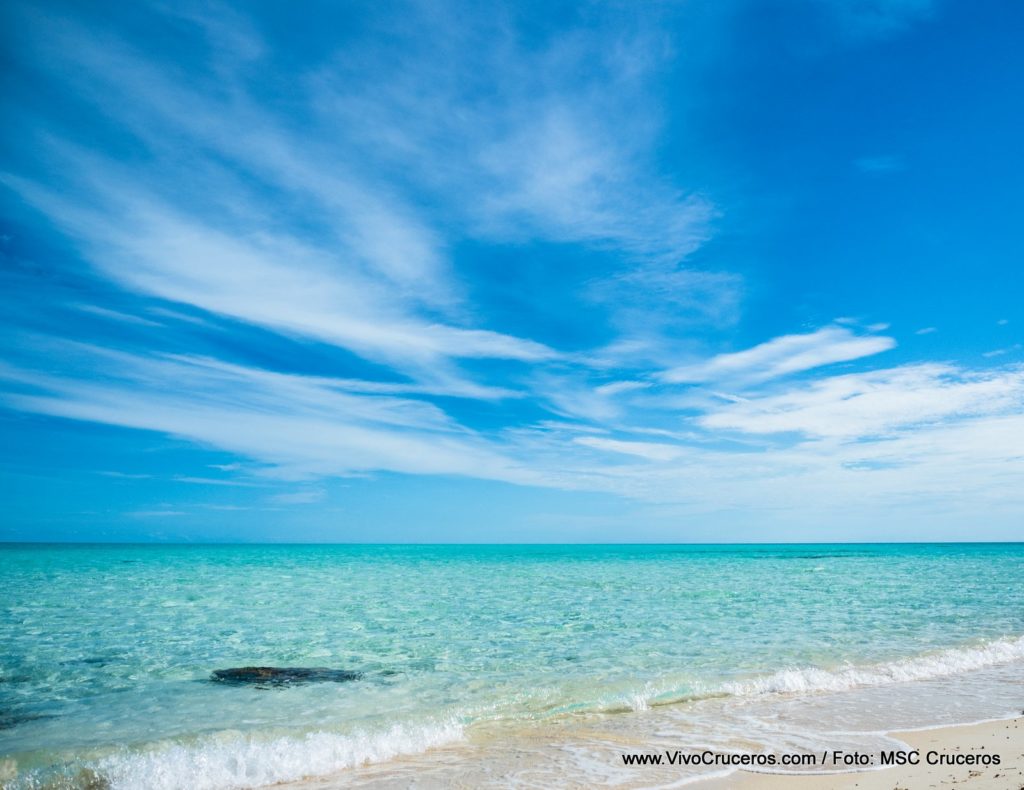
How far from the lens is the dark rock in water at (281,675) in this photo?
12969mm

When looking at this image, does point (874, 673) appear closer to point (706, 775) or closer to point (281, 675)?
point (706, 775)

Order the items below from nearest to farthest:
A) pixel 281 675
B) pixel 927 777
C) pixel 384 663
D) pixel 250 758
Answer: pixel 927 777 < pixel 250 758 < pixel 281 675 < pixel 384 663

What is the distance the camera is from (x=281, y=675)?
13438 mm

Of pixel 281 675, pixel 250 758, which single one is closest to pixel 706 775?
pixel 250 758

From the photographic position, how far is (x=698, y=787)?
7398 mm

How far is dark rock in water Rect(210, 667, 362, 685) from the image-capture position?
13.0 m

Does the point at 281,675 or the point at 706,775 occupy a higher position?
the point at 706,775

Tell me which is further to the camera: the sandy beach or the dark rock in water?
the dark rock in water

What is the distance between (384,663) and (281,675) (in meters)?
2.48

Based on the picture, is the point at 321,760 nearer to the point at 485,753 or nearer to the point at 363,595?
the point at 485,753

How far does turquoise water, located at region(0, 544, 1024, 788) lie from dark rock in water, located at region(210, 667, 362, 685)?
1.56ft

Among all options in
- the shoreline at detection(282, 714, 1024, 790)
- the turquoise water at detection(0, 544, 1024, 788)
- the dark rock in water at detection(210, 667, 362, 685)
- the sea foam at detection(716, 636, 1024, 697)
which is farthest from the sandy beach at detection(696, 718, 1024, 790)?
the dark rock in water at detection(210, 667, 362, 685)

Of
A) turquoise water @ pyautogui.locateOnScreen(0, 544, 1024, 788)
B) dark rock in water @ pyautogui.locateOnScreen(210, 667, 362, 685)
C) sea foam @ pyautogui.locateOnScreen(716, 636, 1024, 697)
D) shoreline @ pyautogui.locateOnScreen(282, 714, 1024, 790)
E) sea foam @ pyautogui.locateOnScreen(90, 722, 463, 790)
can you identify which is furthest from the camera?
dark rock in water @ pyautogui.locateOnScreen(210, 667, 362, 685)

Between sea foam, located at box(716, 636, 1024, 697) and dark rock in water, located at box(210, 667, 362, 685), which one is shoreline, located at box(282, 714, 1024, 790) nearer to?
sea foam, located at box(716, 636, 1024, 697)
